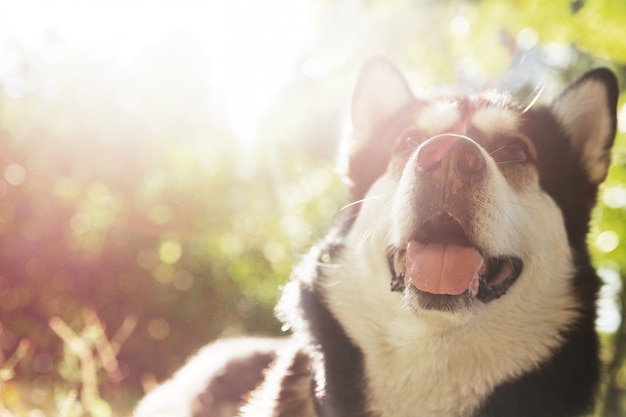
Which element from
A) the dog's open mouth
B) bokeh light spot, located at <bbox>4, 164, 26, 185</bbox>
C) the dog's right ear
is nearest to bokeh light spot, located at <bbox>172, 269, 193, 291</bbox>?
bokeh light spot, located at <bbox>4, 164, 26, 185</bbox>

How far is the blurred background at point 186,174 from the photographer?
3.55 metres

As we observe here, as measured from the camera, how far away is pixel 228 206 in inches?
219

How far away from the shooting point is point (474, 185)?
2025 mm

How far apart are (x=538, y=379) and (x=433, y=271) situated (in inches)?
29.1

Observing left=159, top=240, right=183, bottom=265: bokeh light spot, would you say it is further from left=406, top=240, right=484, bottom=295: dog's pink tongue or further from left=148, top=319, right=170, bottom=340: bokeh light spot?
left=406, top=240, right=484, bottom=295: dog's pink tongue

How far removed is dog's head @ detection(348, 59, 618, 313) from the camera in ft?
6.77

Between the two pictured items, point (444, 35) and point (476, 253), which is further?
point (444, 35)

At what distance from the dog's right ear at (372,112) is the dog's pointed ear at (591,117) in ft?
2.66

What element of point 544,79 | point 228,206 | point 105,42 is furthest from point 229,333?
point 105,42

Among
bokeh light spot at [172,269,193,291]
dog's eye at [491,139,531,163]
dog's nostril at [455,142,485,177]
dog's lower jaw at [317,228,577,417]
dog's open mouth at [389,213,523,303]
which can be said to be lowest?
bokeh light spot at [172,269,193,291]

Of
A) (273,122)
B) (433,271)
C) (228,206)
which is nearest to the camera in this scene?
(433,271)

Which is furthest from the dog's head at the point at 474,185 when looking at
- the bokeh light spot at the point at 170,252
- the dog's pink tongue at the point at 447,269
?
the bokeh light spot at the point at 170,252

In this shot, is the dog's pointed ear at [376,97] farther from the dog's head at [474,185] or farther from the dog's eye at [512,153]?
the dog's eye at [512,153]

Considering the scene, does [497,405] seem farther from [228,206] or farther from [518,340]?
[228,206]
